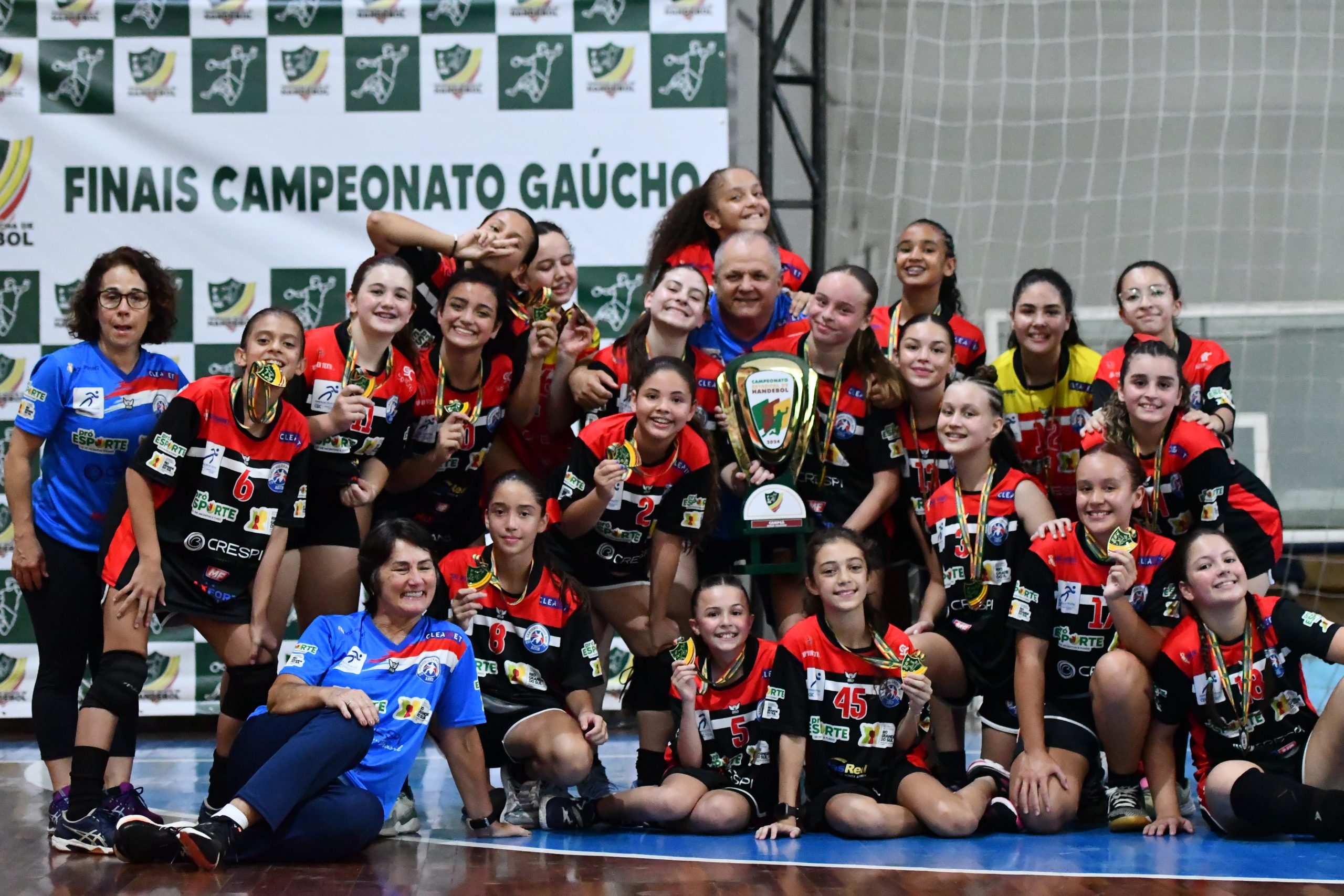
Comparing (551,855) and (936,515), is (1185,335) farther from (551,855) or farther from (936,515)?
(551,855)

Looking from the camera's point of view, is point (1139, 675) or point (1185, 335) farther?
point (1185, 335)

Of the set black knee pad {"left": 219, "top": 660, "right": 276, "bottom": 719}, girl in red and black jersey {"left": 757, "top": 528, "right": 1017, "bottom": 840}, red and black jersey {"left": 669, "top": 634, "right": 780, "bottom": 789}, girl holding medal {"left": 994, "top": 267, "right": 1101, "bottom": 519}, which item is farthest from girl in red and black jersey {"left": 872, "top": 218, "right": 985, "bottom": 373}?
black knee pad {"left": 219, "top": 660, "right": 276, "bottom": 719}

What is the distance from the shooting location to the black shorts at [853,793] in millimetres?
3625

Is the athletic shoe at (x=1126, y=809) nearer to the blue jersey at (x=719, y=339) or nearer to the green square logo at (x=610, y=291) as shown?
the blue jersey at (x=719, y=339)

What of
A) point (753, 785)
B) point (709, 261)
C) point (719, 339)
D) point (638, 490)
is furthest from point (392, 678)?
point (709, 261)

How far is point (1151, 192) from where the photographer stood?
6.23 meters

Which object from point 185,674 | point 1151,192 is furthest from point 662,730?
point 1151,192

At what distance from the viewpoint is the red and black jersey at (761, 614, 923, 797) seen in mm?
3664

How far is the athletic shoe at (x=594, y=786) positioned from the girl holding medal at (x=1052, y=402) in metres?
1.61

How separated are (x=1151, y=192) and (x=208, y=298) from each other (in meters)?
4.12

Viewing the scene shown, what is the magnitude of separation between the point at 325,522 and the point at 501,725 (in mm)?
773

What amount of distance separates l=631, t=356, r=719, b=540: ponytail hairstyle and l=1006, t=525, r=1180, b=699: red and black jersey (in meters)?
0.89

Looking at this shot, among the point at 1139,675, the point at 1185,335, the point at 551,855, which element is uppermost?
the point at 1185,335

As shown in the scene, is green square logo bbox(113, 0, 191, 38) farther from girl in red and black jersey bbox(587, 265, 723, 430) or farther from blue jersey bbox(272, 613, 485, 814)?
blue jersey bbox(272, 613, 485, 814)
